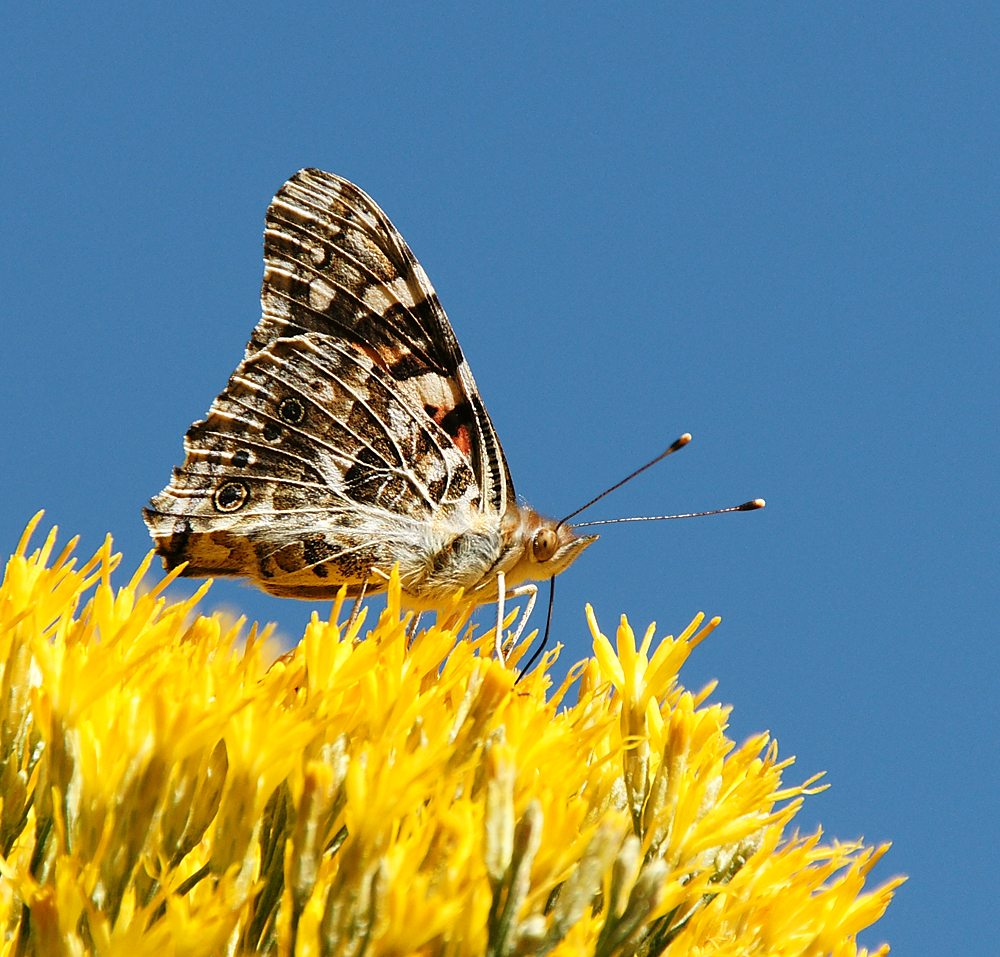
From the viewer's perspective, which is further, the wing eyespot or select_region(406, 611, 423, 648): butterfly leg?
the wing eyespot

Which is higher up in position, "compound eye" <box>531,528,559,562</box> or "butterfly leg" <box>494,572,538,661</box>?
"compound eye" <box>531,528,559,562</box>

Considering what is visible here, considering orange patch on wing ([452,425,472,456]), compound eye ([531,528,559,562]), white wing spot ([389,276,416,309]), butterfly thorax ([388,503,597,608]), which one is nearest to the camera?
butterfly thorax ([388,503,597,608])

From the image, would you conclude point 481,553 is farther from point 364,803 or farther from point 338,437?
point 364,803

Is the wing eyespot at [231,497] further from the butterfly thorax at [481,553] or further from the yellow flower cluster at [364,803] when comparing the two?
the yellow flower cluster at [364,803]

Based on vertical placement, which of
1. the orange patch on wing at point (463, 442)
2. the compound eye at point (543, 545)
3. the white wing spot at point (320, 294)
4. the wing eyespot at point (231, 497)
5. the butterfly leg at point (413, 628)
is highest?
the white wing spot at point (320, 294)

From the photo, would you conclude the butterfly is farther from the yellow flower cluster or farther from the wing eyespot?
the yellow flower cluster

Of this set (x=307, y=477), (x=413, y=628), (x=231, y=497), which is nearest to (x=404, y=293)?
(x=307, y=477)

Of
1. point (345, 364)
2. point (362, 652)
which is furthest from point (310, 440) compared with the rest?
point (362, 652)

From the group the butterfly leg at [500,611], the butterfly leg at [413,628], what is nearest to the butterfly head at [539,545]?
the butterfly leg at [500,611]

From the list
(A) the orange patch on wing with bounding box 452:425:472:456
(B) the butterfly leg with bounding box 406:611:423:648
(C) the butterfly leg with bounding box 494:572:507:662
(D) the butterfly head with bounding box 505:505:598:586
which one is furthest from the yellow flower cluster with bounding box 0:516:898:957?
(A) the orange patch on wing with bounding box 452:425:472:456
